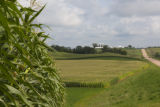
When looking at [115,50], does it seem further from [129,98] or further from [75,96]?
[129,98]

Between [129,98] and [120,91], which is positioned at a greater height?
Result: [129,98]

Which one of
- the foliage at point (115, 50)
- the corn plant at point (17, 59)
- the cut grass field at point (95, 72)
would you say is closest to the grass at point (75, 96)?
the cut grass field at point (95, 72)

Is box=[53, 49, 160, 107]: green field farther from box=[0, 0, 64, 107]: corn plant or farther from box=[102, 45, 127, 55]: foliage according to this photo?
box=[102, 45, 127, 55]: foliage

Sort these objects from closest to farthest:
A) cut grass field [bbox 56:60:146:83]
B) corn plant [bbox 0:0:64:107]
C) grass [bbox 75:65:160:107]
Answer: corn plant [bbox 0:0:64:107] → grass [bbox 75:65:160:107] → cut grass field [bbox 56:60:146:83]

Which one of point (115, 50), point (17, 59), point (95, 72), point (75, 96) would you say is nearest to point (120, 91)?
point (75, 96)

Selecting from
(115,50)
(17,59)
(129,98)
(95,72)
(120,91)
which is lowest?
(95,72)

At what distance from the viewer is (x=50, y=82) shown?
4121 mm

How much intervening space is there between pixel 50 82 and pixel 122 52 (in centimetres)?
11729

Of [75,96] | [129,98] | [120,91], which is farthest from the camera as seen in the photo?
[75,96]

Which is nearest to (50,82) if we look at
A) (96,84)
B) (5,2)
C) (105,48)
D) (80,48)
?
(5,2)

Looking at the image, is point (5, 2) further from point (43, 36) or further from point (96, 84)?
point (96, 84)

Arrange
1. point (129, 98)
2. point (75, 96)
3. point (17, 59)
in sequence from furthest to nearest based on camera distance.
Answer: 1. point (75, 96)
2. point (129, 98)
3. point (17, 59)

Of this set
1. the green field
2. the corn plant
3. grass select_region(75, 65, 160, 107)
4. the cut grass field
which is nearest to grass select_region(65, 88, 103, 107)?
the green field

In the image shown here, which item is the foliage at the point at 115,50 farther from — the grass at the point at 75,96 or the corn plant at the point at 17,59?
the corn plant at the point at 17,59
